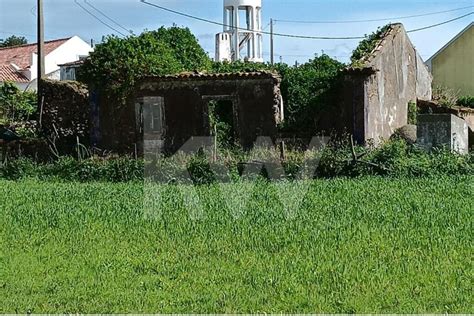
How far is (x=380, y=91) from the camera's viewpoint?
69.0 feet

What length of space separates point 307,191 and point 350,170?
10.5 feet

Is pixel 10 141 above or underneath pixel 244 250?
above

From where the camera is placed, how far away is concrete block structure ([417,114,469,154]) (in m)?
17.5

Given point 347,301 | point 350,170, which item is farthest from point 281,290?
point 350,170

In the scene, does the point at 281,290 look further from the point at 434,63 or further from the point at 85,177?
the point at 434,63

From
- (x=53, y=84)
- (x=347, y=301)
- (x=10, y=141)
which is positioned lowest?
(x=347, y=301)

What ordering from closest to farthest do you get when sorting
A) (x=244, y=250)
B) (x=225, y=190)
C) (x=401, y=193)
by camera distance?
(x=244, y=250), (x=401, y=193), (x=225, y=190)

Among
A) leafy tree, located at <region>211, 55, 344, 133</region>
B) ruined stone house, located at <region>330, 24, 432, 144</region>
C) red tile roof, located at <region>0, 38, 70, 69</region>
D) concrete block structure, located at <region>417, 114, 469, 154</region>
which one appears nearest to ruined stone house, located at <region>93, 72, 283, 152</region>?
leafy tree, located at <region>211, 55, 344, 133</region>

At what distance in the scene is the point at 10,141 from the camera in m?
22.7

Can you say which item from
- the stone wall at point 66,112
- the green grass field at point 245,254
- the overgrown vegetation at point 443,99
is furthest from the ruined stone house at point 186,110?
the green grass field at point 245,254

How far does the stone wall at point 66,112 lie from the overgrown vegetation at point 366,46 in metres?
8.63

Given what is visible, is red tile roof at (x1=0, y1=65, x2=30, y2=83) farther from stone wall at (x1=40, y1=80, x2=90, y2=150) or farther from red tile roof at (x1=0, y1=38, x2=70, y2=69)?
stone wall at (x1=40, y1=80, x2=90, y2=150)

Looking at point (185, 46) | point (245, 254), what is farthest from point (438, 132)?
point (185, 46)

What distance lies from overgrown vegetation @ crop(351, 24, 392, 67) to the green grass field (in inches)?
305
